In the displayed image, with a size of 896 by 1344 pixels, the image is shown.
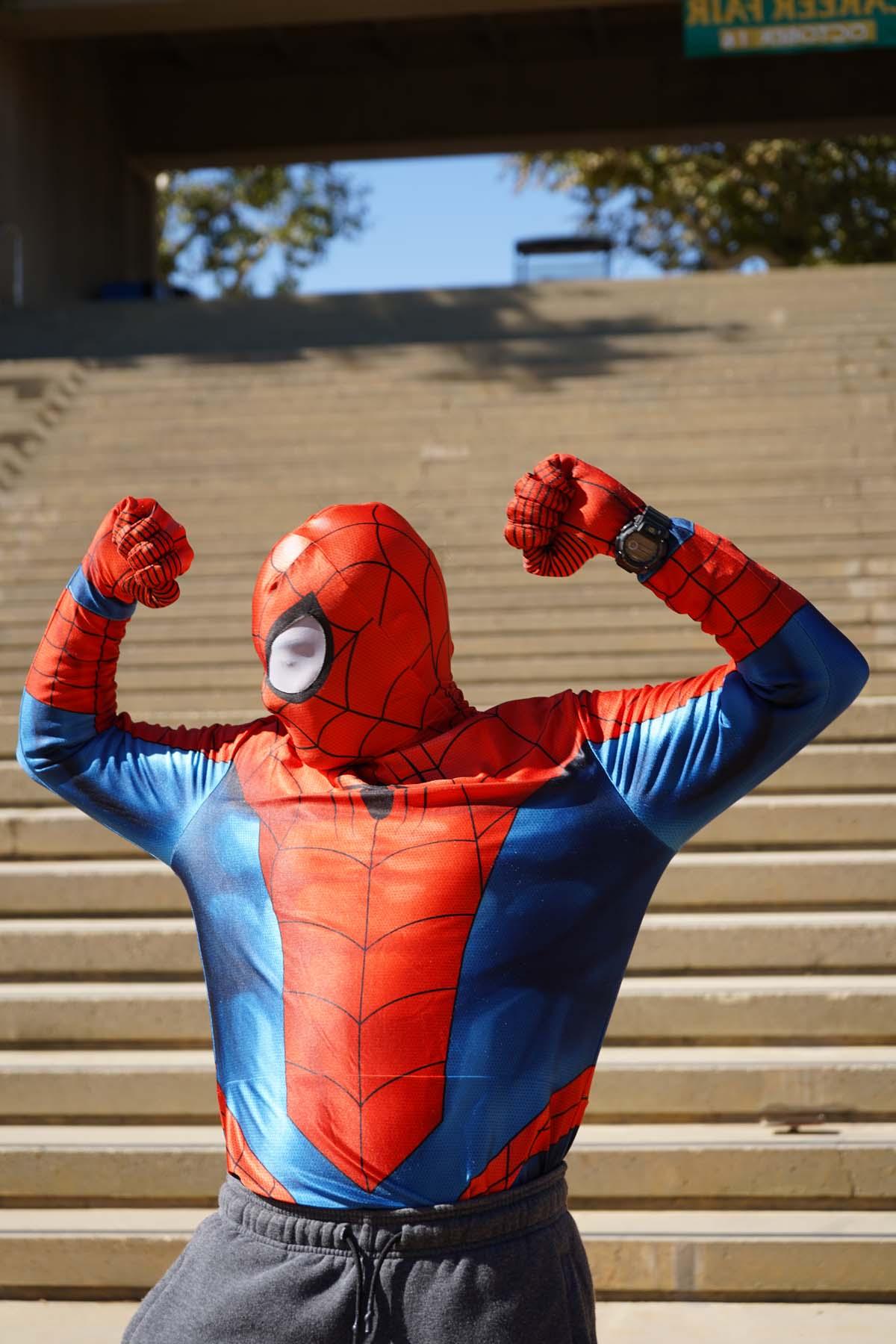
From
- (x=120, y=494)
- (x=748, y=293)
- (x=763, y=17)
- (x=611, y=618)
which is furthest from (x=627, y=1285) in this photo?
(x=763, y=17)

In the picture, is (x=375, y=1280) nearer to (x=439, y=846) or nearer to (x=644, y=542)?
(x=439, y=846)

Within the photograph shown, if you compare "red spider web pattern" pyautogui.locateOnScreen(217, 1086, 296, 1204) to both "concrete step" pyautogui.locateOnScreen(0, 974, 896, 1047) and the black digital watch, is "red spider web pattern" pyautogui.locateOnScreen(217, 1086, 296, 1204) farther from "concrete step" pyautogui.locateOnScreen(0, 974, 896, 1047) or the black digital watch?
"concrete step" pyautogui.locateOnScreen(0, 974, 896, 1047)

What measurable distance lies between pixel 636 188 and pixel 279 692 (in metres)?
25.6

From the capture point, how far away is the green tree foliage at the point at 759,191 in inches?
949

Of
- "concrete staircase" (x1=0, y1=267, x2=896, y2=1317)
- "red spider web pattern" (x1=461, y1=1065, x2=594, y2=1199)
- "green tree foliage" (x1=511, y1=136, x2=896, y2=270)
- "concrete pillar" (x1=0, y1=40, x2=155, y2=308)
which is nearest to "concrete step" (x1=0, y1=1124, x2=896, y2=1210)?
"concrete staircase" (x1=0, y1=267, x2=896, y2=1317)

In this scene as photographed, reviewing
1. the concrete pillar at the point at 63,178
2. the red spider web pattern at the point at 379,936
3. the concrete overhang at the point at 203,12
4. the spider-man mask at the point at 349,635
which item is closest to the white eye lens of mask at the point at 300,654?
the spider-man mask at the point at 349,635

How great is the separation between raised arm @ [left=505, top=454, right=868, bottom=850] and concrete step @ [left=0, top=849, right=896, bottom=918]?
2355 mm

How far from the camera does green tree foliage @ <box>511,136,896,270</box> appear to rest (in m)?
24.1

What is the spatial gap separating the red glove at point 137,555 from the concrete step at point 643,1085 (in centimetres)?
197

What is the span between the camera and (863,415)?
25.9 ft

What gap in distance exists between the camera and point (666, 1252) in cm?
330

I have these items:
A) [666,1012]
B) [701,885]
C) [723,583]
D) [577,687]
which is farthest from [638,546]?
[577,687]

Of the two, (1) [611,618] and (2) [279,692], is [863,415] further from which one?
(2) [279,692]

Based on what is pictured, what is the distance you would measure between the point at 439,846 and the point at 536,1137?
0.38m
